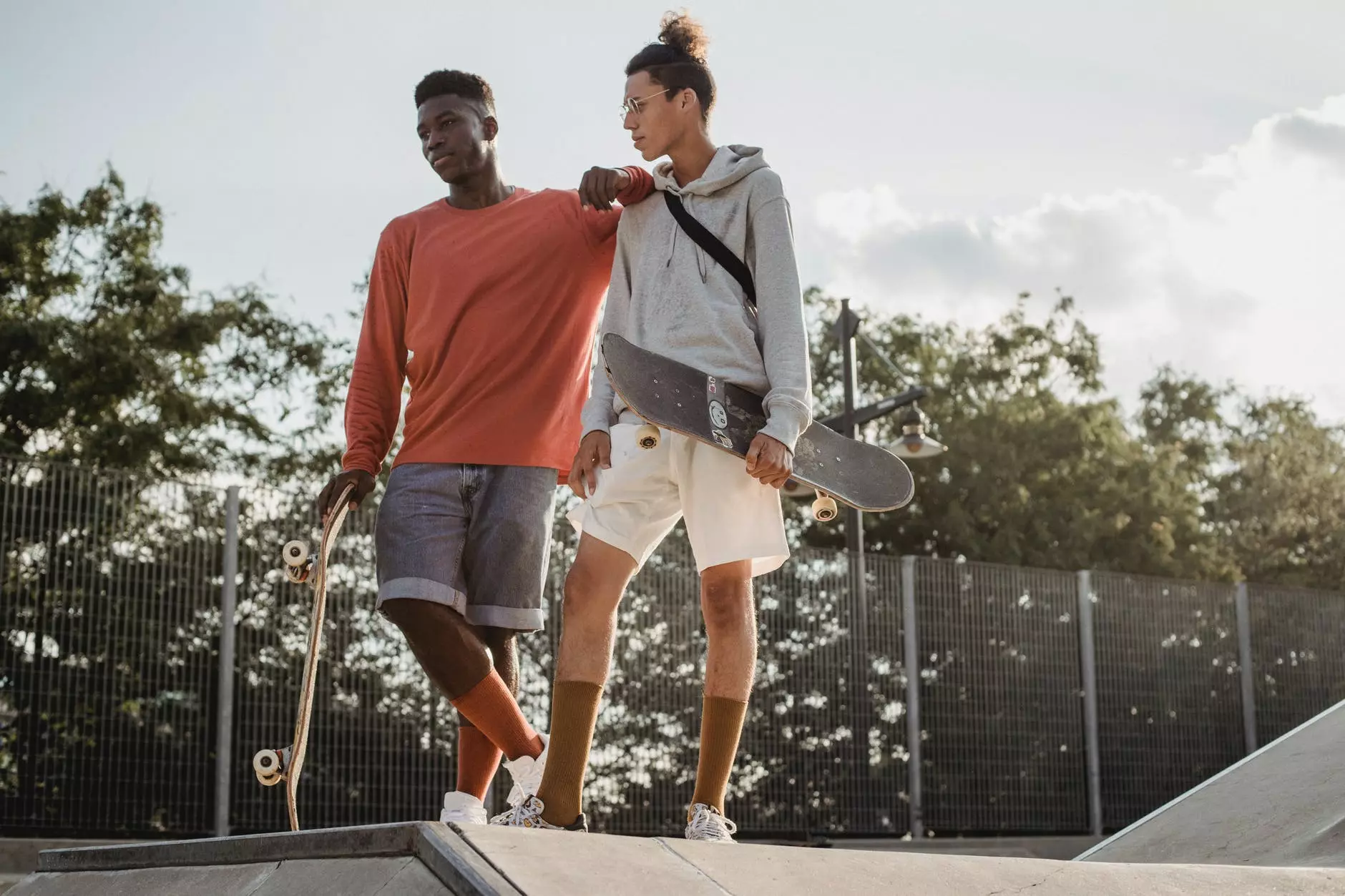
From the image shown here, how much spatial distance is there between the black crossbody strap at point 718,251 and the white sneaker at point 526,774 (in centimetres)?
122

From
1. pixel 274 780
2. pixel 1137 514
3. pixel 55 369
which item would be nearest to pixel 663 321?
pixel 274 780

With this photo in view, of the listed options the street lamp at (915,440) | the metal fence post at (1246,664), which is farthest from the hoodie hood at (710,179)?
the metal fence post at (1246,664)

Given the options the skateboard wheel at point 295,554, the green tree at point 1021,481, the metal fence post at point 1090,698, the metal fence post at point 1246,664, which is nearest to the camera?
the skateboard wheel at point 295,554

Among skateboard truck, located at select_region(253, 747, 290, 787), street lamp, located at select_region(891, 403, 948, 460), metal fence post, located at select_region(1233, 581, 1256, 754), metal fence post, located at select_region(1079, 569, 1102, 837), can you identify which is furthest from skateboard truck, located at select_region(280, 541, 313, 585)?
metal fence post, located at select_region(1233, 581, 1256, 754)

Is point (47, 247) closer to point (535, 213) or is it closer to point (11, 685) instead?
point (11, 685)

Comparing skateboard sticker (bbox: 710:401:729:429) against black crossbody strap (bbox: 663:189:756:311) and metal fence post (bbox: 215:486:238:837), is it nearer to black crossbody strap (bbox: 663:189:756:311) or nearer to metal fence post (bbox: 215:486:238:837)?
black crossbody strap (bbox: 663:189:756:311)

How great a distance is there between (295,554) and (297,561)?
37 mm

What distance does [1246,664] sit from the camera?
13.3 meters

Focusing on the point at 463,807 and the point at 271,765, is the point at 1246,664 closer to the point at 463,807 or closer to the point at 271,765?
the point at 463,807

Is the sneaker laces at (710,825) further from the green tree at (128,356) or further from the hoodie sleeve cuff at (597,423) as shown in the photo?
the green tree at (128,356)

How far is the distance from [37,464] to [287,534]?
1510 millimetres

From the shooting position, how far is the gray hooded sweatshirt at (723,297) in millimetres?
3506

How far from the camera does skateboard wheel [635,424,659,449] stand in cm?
337

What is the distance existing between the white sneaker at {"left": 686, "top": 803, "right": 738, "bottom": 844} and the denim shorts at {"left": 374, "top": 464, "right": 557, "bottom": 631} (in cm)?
74
